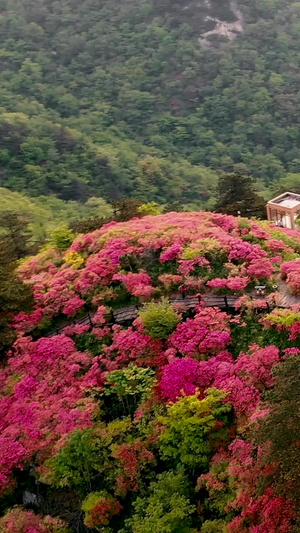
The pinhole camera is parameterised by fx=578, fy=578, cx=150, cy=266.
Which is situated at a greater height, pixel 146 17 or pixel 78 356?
pixel 146 17

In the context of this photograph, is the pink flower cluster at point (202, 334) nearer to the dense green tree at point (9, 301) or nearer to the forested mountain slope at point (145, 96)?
the dense green tree at point (9, 301)

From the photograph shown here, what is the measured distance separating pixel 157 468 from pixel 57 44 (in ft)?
302

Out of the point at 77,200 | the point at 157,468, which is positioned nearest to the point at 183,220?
the point at 157,468

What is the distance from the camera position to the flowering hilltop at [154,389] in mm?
16062

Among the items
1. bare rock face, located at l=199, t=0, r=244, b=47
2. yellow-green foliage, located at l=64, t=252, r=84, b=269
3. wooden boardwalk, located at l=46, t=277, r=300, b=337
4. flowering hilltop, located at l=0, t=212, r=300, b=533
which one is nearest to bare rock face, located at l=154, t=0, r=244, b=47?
bare rock face, located at l=199, t=0, r=244, b=47

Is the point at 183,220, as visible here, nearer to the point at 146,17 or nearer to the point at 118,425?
the point at 118,425

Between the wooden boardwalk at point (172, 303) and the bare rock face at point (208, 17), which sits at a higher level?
the bare rock face at point (208, 17)

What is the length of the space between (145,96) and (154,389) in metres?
75.9

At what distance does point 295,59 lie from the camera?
88562 mm

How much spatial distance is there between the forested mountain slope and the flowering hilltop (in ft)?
147

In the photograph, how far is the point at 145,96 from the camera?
290ft

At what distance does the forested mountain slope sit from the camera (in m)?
71.7

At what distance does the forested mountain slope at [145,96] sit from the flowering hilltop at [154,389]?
4488 centimetres

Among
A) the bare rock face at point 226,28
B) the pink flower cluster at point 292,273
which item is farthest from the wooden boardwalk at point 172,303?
the bare rock face at point 226,28
